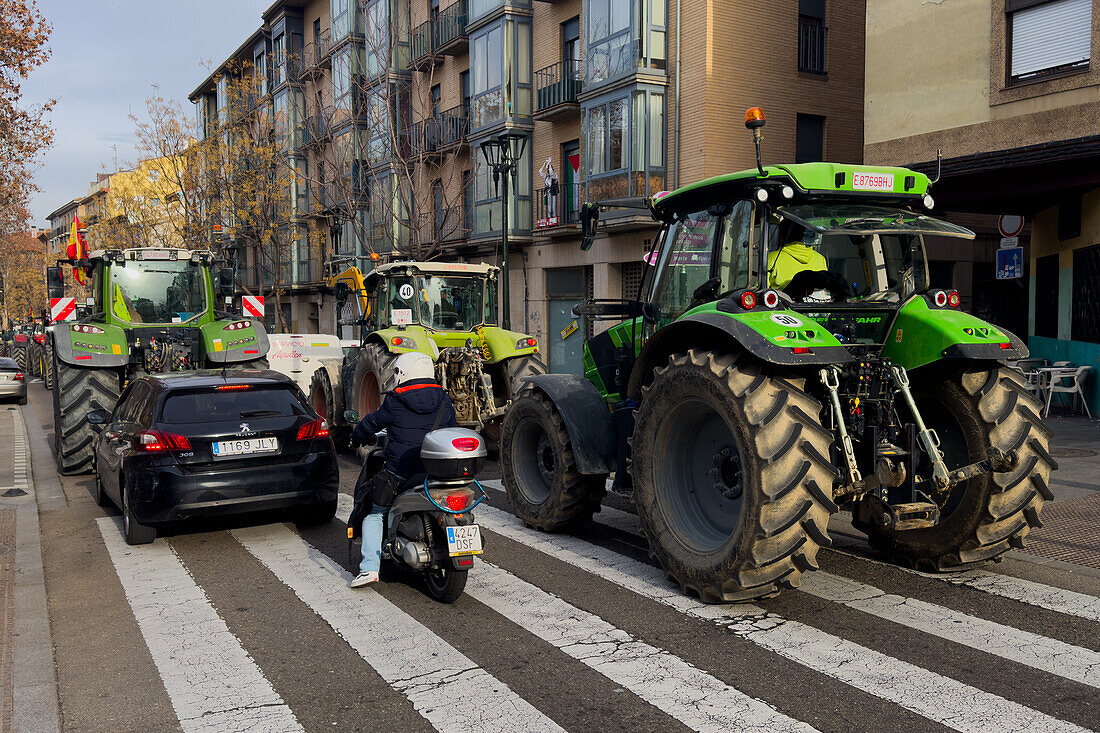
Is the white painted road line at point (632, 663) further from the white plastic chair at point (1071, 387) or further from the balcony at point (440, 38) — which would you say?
the balcony at point (440, 38)

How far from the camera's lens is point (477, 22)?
28.0m

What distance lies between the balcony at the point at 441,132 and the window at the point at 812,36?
11168mm

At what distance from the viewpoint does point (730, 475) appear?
582 cm

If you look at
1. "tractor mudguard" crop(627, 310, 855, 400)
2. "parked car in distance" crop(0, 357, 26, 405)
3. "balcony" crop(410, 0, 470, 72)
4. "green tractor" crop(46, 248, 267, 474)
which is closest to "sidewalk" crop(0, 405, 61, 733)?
"green tractor" crop(46, 248, 267, 474)

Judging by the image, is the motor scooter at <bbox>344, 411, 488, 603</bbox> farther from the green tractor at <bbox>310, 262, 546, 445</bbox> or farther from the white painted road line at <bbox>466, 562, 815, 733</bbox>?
the green tractor at <bbox>310, 262, 546, 445</bbox>

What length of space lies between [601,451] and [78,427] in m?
7.40

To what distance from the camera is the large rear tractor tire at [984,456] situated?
5.77 m

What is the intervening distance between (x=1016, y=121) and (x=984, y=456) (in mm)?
10672

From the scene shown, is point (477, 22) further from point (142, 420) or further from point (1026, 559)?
point (1026, 559)

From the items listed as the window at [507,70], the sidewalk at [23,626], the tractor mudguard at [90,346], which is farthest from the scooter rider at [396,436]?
the window at [507,70]

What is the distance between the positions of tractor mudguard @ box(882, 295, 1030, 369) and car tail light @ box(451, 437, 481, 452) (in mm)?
2764

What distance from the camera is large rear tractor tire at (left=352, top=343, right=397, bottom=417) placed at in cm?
1134

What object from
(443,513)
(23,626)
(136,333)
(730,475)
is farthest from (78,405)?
(730,475)

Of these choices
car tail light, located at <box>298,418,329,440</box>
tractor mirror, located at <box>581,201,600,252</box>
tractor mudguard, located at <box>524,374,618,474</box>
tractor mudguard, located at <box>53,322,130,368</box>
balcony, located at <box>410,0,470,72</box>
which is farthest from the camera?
balcony, located at <box>410,0,470,72</box>
